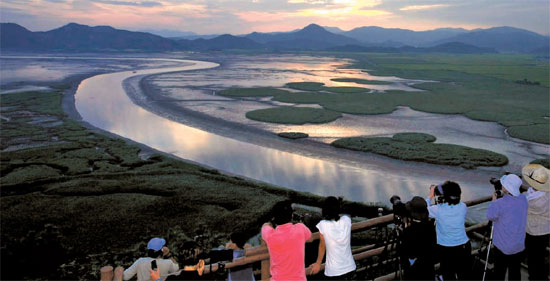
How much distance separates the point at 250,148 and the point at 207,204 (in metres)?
10.0

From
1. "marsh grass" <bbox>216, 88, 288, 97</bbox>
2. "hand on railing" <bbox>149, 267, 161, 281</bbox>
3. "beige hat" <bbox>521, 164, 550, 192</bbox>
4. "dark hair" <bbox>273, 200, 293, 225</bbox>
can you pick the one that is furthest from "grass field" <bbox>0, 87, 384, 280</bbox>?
"marsh grass" <bbox>216, 88, 288, 97</bbox>

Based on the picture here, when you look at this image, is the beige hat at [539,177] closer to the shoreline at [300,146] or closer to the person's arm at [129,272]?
the person's arm at [129,272]

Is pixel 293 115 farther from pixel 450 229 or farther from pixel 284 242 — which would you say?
pixel 284 242

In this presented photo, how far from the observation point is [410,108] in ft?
132

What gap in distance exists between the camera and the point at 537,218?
619cm

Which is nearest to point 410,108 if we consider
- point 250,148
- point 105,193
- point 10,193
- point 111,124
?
point 250,148

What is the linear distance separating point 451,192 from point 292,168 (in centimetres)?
1653

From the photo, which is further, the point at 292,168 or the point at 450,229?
the point at 292,168

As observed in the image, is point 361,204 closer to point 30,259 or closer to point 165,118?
point 30,259

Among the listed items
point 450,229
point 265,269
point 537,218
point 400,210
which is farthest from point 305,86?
point 265,269

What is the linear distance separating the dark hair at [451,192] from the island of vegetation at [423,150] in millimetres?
17622

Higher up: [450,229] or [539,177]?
[539,177]

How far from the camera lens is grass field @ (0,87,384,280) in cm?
1208

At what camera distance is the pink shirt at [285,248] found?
505 cm
